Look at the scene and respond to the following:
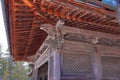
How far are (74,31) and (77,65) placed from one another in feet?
3.57

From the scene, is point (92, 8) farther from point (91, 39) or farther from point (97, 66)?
point (97, 66)

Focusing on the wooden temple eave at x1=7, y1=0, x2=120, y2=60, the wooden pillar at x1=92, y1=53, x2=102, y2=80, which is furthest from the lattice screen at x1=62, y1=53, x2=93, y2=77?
the wooden temple eave at x1=7, y1=0, x2=120, y2=60

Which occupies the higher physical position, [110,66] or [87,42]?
[87,42]

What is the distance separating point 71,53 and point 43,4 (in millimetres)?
1899

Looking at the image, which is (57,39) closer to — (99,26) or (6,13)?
(99,26)

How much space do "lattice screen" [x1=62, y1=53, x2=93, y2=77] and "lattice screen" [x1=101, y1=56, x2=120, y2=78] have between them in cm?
53

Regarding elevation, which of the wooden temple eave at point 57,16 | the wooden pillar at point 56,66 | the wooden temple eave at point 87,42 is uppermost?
the wooden temple eave at point 57,16

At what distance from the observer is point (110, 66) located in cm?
540

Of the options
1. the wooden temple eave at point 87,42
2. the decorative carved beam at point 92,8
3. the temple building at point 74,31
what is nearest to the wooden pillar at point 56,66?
the temple building at point 74,31

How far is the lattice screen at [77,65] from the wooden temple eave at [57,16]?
3.16 feet

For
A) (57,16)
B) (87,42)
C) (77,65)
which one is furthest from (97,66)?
(57,16)

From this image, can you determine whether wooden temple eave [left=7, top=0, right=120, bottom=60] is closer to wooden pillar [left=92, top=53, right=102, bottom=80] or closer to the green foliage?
wooden pillar [left=92, top=53, right=102, bottom=80]

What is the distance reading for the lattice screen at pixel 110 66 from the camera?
17.2 ft

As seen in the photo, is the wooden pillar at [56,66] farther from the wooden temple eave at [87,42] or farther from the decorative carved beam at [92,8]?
the decorative carved beam at [92,8]
